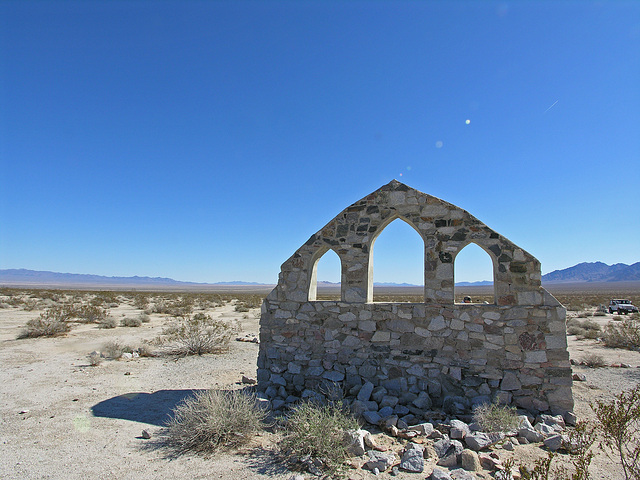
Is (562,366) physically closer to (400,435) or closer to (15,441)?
(400,435)

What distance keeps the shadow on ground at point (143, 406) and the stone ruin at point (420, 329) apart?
1.77 meters

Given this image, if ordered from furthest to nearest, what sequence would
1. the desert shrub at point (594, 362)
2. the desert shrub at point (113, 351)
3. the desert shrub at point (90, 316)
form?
the desert shrub at point (90, 316), the desert shrub at point (113, 351), the desert shrub at point (594, 362)

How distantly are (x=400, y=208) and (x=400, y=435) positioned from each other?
3.81m

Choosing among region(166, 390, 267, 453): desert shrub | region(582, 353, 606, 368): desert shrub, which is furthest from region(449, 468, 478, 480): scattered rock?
region(582, 353, 606, 368): desert shrub

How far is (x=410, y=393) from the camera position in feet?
21.1

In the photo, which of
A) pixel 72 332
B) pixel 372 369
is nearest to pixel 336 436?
pixel 372 369

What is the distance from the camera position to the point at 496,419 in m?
5.38

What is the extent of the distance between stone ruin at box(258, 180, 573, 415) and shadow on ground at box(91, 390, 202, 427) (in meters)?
1.77

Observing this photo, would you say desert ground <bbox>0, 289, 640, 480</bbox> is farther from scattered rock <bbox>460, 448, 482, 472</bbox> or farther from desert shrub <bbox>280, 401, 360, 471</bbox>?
desert shrub <bbox>280, 401, 360, 471</bbox>

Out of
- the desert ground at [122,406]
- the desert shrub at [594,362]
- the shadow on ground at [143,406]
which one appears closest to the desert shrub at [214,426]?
the desert ground at [122,406]

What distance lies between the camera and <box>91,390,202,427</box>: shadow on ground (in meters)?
6.20

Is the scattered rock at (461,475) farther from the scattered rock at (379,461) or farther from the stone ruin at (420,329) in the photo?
the stone ruin at (420,329)

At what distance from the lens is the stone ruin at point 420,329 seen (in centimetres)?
603

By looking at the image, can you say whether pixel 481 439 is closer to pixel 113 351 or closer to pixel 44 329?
pixel 113 351
